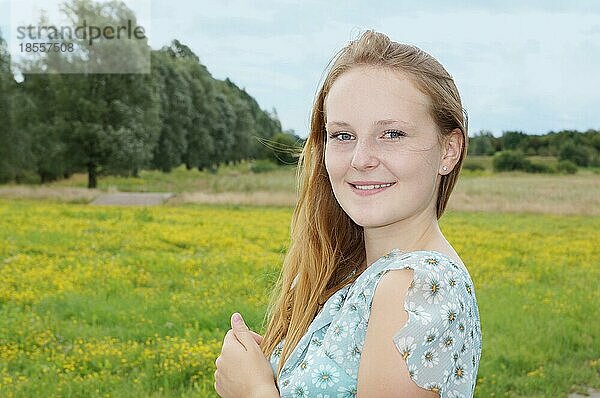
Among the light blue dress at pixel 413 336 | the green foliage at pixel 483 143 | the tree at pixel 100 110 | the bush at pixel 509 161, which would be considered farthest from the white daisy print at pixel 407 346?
the tree at pixel 100 110

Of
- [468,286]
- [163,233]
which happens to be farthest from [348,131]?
[163,233]

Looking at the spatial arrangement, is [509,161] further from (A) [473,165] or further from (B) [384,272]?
(B) [384,272]

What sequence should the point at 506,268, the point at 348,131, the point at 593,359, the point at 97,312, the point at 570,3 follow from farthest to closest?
the point at 570,3, the point at 506,268, the point at 97,312, the point at 593,359, the point at 348,131

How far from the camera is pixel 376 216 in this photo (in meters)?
1.00

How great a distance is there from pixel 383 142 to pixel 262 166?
5.32 metres

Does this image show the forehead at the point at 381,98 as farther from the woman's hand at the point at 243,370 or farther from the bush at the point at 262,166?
the bush at the point at 262,166

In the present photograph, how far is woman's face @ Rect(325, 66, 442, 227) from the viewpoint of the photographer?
0.97 metres

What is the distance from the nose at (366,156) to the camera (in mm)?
967

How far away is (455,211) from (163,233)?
2100mm

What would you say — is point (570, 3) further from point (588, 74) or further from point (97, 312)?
point (97, 312)

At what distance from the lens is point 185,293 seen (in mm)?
4012

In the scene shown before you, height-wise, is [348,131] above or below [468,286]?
above

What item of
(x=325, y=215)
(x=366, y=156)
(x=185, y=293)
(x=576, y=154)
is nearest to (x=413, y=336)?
(x=366, y=156)
